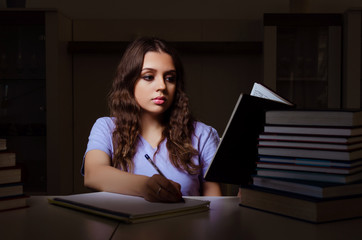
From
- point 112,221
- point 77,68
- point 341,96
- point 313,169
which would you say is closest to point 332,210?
point 313,169

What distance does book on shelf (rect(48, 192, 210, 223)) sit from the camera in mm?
783

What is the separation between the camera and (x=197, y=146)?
63.2 inches

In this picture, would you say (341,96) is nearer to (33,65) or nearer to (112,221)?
(33,65)

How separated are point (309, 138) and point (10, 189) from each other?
0.67 meters

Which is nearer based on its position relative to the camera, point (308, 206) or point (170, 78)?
point (308, 206)

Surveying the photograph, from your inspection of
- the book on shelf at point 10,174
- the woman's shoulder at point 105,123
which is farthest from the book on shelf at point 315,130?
the woman's shoulder at point 105,123

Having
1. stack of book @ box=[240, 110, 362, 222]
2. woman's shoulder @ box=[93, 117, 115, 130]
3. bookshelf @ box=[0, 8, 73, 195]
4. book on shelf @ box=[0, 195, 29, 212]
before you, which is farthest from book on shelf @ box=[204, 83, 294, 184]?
bookshelf @ box=[0, 8, 73, 195]

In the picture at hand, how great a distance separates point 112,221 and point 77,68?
8.56 feet

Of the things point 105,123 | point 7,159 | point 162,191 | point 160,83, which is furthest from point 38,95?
point 162,191

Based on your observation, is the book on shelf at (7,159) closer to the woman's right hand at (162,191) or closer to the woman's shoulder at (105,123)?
the woman's right hand at (162,191)

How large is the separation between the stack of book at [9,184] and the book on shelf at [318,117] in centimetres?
59

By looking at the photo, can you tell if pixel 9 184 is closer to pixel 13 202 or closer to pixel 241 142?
pixel 13 202

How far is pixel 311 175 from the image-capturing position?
0.85 m

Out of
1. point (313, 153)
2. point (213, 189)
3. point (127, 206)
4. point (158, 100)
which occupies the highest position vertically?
point (158, 100)
